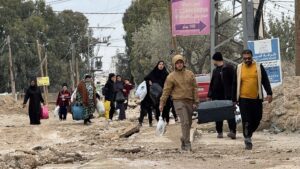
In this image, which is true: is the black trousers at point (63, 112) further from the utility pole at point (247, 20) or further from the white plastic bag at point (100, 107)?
the utility pole at point (247, 20)

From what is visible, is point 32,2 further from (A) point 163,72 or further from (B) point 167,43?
(A) point 163,72

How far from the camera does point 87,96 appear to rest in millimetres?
20047

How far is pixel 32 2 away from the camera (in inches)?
3292

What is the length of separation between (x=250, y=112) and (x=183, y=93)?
1.14 metres

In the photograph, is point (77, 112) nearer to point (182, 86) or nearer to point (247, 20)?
point (247, 20)

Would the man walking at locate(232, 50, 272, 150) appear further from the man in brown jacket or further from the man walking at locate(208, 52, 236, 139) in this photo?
the man walking at locate(208, 52, 236, 139)

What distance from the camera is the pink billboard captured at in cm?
1811

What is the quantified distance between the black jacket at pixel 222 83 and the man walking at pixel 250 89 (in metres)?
1.71

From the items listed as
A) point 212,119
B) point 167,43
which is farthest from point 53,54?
point 212,119

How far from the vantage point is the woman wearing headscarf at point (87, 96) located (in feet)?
65.6

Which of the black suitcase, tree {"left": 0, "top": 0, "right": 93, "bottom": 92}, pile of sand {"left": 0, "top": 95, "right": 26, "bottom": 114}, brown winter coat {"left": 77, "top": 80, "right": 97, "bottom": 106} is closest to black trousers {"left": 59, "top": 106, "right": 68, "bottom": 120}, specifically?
brown winter coat {"left": 77, "top": 80, "right": 97, "bottom": 106}

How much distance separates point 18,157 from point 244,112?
3.70 m

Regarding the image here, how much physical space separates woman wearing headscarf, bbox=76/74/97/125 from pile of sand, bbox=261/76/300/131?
21.1ft

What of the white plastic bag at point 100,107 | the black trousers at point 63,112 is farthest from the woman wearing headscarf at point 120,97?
the black trousers at point 63,112
